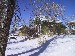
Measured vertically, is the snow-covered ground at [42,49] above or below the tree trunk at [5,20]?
below

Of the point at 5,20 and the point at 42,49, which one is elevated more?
the point at 5,20

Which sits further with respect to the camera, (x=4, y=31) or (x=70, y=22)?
(x=70, y=22)

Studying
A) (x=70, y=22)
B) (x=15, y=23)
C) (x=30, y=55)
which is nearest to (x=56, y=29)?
(x=70, y=22)

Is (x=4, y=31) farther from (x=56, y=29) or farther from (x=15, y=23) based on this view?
(x=56, y=29)

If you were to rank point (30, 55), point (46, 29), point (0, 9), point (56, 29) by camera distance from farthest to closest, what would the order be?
1. point (56, 29)
2. point (46, 29)
3. point (30, 55)
4. point (0, 9)

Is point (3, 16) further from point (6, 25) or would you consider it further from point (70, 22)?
point (70, 22)

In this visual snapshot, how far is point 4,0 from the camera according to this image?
18.7 feet

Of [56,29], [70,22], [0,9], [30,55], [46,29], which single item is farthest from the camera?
[70,22]

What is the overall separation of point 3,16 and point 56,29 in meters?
46.2

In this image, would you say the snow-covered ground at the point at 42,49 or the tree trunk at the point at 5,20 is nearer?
Answer: the tree trunk at the point at 5,20

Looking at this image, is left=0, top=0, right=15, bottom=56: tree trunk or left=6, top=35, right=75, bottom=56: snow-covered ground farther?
left=6, top=35, right=75, bottom=56: snow-covered ground

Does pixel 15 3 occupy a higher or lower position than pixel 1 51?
higher

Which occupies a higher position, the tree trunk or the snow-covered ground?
the tree trunk

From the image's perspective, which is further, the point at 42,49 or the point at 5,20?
the point at 42,49
